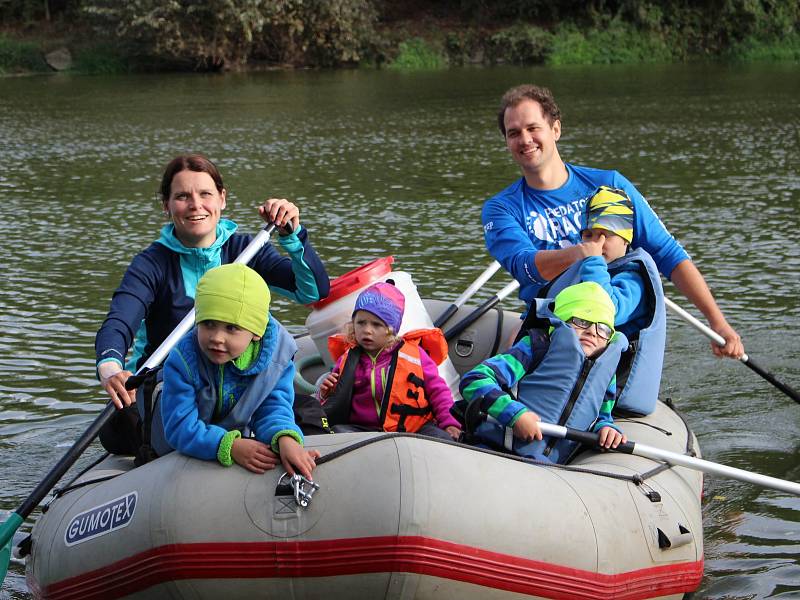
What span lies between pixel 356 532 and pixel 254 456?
40 centimetres

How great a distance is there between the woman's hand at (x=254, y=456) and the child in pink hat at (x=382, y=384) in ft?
3.31

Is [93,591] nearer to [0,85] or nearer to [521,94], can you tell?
[521,94]

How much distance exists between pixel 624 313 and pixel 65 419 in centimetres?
327

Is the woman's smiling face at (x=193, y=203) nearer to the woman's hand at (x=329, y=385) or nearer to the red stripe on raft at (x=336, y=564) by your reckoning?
the woman's hand at (x=329, y=385)

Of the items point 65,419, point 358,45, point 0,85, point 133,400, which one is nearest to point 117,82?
point 0,85

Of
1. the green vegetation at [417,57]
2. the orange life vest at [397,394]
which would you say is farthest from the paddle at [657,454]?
the green vegetation at [417,57]

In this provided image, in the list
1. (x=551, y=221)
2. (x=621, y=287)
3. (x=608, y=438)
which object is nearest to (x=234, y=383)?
(x=608, y=438)

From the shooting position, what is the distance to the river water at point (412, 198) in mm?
6250

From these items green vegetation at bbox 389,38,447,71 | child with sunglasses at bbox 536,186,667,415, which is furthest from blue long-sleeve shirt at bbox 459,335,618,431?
green vegetation at bbox 389,38,447,71

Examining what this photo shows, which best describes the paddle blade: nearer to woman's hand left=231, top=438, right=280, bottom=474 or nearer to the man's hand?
woman's hand left=231, top=438, right=280, bottom=474

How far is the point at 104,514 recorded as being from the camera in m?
3.79

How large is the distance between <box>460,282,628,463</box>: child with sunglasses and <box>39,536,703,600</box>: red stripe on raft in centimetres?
64

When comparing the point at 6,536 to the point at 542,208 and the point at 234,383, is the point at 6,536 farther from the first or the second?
the point at 542,208

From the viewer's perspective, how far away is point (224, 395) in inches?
150
